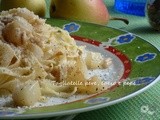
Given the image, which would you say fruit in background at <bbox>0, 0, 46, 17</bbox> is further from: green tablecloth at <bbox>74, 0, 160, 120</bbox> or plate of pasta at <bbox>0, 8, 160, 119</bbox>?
green tablecloth at <bbox>74, 0, 160, 120</bbox>

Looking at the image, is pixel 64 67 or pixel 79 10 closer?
pixel 64 67

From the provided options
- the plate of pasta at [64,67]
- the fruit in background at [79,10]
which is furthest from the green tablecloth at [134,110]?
the fruit in background at [79,10]

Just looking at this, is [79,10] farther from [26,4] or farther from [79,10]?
[26,4]

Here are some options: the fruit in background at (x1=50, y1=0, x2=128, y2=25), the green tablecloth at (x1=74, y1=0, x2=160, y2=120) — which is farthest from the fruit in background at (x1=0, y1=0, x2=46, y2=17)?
the green tablecloth at (x1=74, y1=0, x2=160, y2=120)

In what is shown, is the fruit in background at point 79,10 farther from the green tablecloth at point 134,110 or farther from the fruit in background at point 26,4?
the green tablecloth at point 134,110

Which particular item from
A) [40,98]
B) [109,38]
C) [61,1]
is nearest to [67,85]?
[40,98]

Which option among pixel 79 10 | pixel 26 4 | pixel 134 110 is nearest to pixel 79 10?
pixel 79 10
